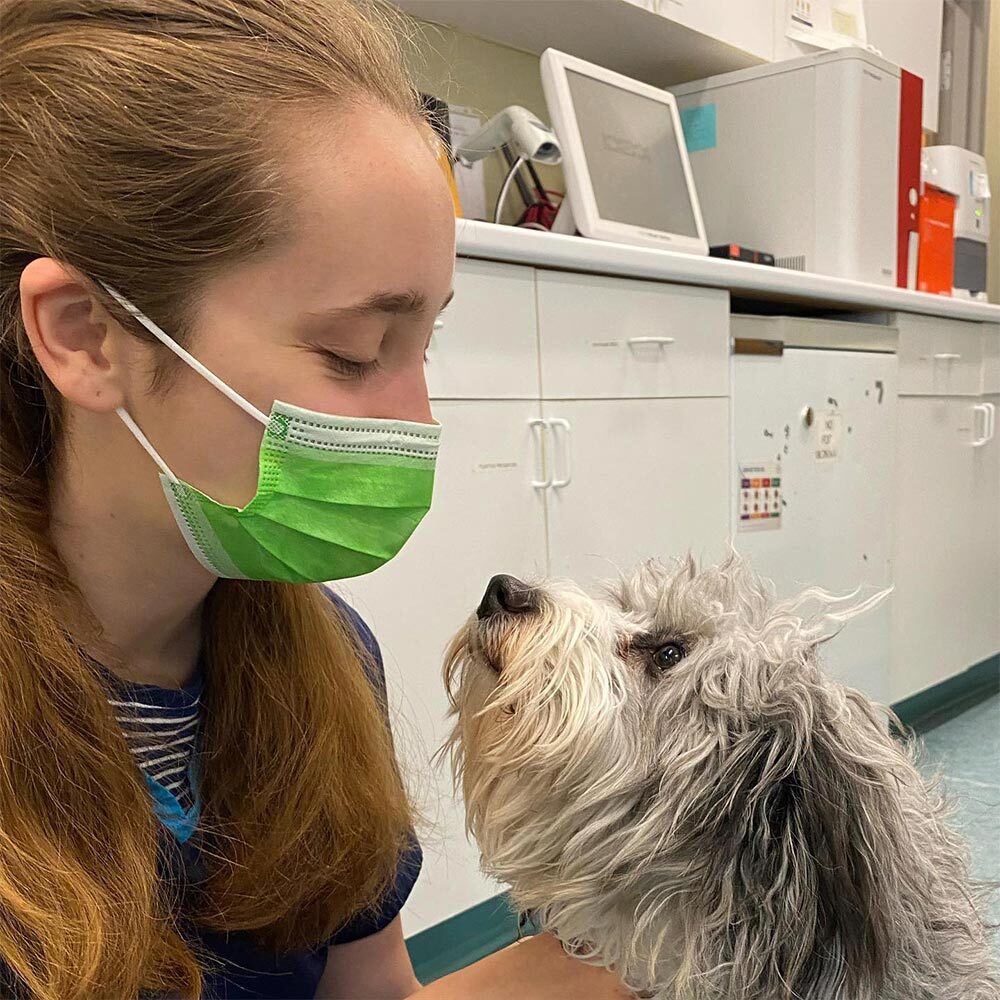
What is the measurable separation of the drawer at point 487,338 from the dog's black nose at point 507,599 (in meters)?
0.58

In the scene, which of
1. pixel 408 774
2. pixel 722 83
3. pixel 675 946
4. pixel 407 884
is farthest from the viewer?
pixel 722 83

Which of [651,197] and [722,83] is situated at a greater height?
[722,83]

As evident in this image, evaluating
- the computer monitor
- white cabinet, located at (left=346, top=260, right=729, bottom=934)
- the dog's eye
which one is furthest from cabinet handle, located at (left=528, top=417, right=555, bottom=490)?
the dog's eye

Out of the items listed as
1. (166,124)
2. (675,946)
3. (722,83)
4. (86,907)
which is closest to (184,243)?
(166,124)

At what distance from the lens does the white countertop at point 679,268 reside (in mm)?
1485

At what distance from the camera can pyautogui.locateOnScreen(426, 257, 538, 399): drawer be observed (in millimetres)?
1456

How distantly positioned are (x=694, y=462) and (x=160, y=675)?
1.33 meters

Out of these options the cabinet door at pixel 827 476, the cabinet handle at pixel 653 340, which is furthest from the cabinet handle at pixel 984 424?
the cabinet handle at pixel 653 340

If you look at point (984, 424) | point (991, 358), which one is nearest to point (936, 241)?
point (991, 358)

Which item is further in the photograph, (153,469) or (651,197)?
(651,197)

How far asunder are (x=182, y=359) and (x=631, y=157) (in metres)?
1.67

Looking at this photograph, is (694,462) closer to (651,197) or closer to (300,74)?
(651,197)

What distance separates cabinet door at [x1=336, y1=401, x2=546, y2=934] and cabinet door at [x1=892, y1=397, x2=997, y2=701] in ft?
4.82

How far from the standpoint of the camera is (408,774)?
4.51ft
